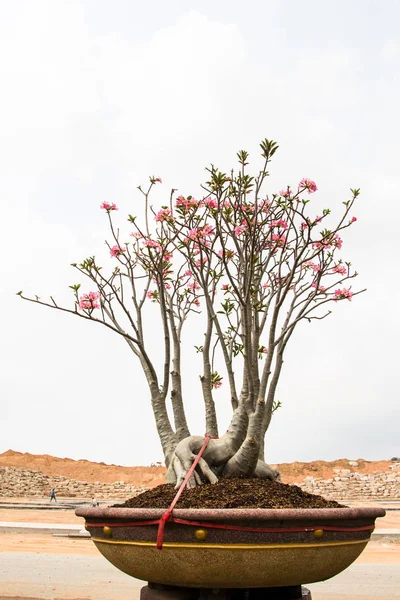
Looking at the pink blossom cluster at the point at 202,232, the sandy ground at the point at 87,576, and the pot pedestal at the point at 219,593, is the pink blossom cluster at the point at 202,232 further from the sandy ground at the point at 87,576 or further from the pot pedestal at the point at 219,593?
the sandy ground at the point at 87,576

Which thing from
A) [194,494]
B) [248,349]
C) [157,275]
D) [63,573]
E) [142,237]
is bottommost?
[63,573]

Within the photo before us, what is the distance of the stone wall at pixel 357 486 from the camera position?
84.9 feet

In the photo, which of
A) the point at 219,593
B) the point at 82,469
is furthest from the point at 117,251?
the point at 82,469

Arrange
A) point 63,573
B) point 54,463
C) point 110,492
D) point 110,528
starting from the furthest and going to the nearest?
point 54,463 → point 110,492 → point 63,573 → point 110,528

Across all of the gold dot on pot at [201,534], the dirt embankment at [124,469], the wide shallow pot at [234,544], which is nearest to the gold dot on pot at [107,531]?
the wide shallow pot at [234,544]

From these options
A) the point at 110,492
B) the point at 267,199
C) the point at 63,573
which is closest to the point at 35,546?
the point at 63,573

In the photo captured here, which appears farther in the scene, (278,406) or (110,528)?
(278,406)

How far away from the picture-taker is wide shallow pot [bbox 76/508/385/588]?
3.02m

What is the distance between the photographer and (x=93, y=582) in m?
6.77

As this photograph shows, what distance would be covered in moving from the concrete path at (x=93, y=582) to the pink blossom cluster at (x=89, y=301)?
2.68 m

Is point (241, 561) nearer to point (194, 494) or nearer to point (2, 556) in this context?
point (194, 494)

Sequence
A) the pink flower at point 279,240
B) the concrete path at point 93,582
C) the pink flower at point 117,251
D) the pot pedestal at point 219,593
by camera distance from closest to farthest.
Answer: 1. the pot pedestal at point 219,593
2. the pink flower at point 279,240
3. the concrete path at point 93,582
4. the pink flower at point 117,251

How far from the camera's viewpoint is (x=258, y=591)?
3.43 m

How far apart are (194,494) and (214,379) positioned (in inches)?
95.0
